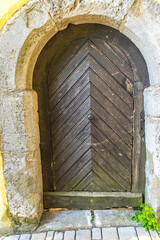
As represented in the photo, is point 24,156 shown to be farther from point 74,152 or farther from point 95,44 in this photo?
point 95,44

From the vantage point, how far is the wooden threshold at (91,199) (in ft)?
7.99

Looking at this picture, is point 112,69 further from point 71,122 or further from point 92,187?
point 92,187

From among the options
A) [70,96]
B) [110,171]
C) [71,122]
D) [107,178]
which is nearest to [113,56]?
[70,96]

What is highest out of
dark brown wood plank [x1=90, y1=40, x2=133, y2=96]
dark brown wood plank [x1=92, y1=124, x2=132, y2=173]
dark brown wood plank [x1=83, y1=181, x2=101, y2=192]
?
dark brown wood plank [x1=90, y1=40, x2=133, y2=96]

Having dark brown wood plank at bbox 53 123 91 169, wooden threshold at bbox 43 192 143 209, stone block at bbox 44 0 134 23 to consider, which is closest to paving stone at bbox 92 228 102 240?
wooden threshold at bbox 43 192 143 209

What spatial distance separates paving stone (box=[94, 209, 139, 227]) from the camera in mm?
2200

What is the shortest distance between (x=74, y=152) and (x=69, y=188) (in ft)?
1.75

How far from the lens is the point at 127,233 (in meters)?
2.07

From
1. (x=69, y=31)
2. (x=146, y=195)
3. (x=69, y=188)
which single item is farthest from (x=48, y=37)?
(x=146, y=195)

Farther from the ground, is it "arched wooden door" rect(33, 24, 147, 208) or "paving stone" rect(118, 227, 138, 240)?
"arched wooden door" rect(33, 24, 147, 208)

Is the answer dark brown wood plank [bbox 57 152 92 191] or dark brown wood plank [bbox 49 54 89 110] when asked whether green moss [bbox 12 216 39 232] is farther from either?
dark brown wood plank [bbox 49 54 89 110]

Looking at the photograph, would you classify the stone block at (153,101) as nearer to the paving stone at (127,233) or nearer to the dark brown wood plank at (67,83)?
the dark brown wood plank at (67,83)

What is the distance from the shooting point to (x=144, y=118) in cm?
228

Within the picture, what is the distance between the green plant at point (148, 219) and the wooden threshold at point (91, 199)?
0.23 m
